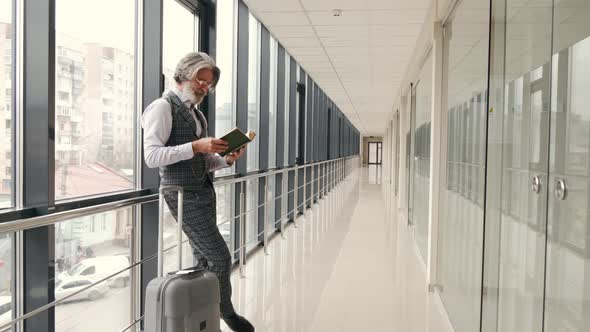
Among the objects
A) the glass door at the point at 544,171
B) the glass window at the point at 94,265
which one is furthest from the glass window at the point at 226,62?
the glass door at the point at 544,171

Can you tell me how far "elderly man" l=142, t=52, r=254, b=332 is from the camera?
197 cm

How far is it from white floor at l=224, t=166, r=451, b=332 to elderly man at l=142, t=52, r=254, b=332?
0.82 m

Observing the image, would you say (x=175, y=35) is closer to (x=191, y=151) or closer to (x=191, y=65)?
(x=191, y=65)

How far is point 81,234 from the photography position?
2.21 metres

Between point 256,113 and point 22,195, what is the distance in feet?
12.7

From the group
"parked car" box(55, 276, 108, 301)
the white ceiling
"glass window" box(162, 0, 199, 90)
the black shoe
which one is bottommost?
the black shoe

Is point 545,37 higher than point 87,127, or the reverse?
point 545,37

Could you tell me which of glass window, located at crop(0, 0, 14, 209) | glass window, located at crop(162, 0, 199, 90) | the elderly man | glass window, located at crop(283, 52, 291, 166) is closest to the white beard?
the elderly man

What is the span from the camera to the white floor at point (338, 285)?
303 centimetres

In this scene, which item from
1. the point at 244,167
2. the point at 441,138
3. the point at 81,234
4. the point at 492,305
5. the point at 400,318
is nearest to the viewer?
the point at 492,305

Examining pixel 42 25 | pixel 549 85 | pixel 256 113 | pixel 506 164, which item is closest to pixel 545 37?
pixel 549 85

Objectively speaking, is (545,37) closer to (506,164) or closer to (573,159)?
(573,159)

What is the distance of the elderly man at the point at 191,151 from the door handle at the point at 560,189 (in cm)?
114

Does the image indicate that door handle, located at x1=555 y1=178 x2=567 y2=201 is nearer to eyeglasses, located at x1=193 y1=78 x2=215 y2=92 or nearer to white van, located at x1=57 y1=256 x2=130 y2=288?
eyeglasses, located at x1=193 y1=78 x2=215 y2=92
